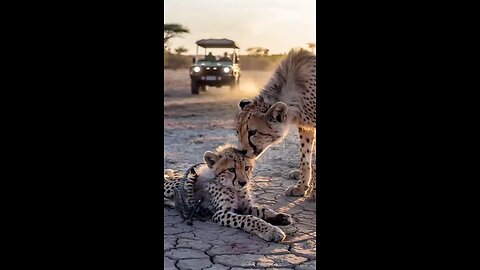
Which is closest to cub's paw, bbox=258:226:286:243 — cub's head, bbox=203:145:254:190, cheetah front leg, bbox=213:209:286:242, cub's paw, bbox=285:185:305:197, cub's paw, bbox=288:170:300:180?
cheetah front leg, bbox=213:209:286:242

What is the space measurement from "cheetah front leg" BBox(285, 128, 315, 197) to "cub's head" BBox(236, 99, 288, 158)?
0.73 ft

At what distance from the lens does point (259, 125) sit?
3.54 m

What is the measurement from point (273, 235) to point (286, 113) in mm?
973

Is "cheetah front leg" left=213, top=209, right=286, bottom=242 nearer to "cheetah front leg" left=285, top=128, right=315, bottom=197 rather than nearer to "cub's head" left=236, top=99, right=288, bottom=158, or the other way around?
"cub's head" left=236, top=99, right=288, bottom=158

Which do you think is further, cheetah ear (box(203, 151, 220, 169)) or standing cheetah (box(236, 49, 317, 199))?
standing cheetah (box(236, 49, 317, 199))

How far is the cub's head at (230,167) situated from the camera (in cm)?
327

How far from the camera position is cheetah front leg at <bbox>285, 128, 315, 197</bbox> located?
3705mm

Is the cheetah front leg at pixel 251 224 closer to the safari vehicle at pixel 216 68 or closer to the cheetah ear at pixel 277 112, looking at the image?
the cheetah ear at pixel 277 112

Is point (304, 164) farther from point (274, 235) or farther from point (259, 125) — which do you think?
point (274, 235)

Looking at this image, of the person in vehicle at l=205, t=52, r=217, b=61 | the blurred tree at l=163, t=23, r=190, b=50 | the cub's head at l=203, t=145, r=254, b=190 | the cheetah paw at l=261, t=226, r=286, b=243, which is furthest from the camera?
the cub's head at l=203, t=145, r=254, b=190
